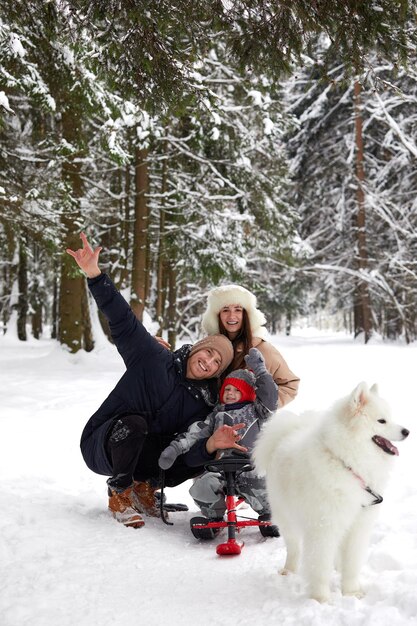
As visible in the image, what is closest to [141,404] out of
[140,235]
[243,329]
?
[243,329]

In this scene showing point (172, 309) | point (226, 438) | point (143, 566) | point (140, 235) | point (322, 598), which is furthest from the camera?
point (172, 309)

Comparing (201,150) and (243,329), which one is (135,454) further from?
(201,150)

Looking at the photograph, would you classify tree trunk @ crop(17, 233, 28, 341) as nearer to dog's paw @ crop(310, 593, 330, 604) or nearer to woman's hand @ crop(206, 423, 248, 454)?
woman's hand @ crop(206, 423, 248, 454)

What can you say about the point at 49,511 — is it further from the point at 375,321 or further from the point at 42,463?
the point at 375,321

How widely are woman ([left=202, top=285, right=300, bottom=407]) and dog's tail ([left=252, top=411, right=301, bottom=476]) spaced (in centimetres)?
94

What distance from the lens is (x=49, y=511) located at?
4398 mm

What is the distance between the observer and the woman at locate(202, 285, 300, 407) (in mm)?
4547

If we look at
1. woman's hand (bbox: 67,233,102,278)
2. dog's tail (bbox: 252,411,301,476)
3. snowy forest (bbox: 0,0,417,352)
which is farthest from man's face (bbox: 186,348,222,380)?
snowy forest (bbox: 0,0,417,352)

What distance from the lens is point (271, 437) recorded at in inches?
138

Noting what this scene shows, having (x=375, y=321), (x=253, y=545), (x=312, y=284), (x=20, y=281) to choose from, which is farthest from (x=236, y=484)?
(x=375, y=321)

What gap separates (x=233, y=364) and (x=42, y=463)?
107 inches

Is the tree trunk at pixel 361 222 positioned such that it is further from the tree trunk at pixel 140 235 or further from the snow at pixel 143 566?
the snow at pixel 143 566

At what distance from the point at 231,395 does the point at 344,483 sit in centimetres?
133

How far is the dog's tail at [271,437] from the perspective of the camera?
3479 mm
